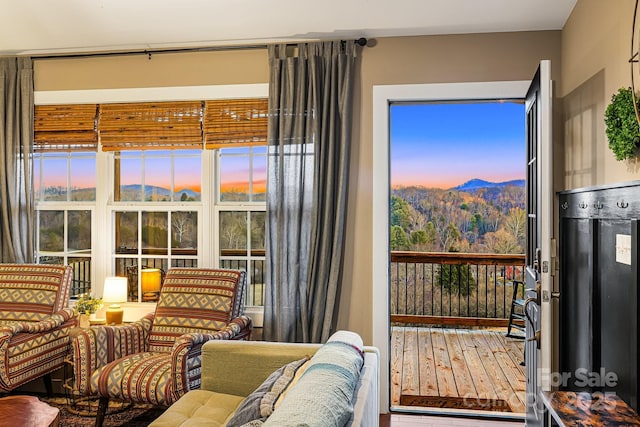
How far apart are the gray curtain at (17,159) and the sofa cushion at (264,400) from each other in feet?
9.51

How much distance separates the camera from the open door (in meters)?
2.66

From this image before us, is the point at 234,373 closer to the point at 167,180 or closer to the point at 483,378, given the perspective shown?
the point at 167,180

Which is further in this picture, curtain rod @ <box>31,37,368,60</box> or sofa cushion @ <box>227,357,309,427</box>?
curtain rod @ <box>31,37,368,60</box>

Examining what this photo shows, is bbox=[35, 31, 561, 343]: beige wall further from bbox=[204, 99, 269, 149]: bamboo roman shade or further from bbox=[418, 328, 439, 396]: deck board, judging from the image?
bbox=[418, 328, 439, 396]: deck board

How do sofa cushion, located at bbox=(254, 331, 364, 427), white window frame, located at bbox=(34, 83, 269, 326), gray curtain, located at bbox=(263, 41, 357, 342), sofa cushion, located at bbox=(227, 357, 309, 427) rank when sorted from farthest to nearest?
white window frame, located at bbox=(34, 83, 269, 326) → gray curtain, located at bbox=(263, 41, 357, 342) → sofa cushion, located at bbox=(227, 357, 309, 427) → sofa cushion, located at bbox=(254, 331, 364, 427)

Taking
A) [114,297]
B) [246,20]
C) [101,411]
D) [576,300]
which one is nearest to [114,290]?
[114,297]

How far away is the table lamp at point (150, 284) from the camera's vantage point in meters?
4.17

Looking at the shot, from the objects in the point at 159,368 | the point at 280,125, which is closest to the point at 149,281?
the point at 159,368

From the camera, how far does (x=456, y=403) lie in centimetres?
408

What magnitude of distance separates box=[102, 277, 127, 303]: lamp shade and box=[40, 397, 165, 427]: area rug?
77cm

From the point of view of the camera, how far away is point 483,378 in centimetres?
477

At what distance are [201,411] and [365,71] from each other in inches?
98.4

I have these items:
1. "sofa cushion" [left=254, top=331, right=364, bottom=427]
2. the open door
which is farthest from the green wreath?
"sofa cushion" [left=254, top=331, right=364, bottom=427]

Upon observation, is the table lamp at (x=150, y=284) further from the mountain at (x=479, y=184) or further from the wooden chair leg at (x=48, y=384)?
the mountain at (x=479, y=184)
